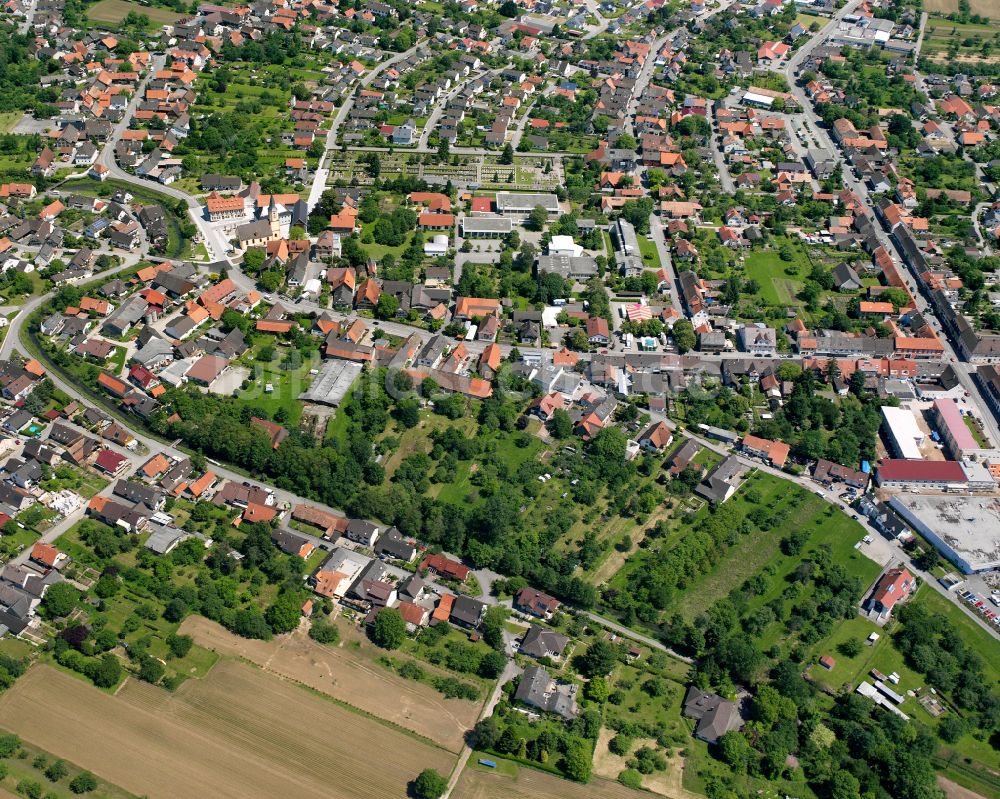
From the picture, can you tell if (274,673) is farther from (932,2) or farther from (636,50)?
(932,2)

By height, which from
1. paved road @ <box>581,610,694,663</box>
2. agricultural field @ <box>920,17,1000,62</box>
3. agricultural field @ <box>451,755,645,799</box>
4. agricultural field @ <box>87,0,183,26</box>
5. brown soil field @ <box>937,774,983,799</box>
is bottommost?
brown soil field @ <box>937,774,983,799</box>

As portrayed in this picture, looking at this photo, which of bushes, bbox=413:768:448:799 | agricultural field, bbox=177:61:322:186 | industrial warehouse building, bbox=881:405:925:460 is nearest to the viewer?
bushes, bbox=413:768:448:799

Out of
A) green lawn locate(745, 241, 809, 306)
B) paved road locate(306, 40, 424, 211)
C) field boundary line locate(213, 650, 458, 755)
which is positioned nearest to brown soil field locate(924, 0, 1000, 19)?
paved road locate(306, 40, 424, 211)

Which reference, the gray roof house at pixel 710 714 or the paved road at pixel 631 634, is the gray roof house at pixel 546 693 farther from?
the gray roof house at pixel 710 714

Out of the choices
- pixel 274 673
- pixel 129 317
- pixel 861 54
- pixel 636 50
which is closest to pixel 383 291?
pixel 129 317

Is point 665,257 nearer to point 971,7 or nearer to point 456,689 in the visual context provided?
point 456,689

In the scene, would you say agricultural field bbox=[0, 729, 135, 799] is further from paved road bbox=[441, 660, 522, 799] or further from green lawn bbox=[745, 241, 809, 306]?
green lawn bbox=[745, 241, 809, 306]
